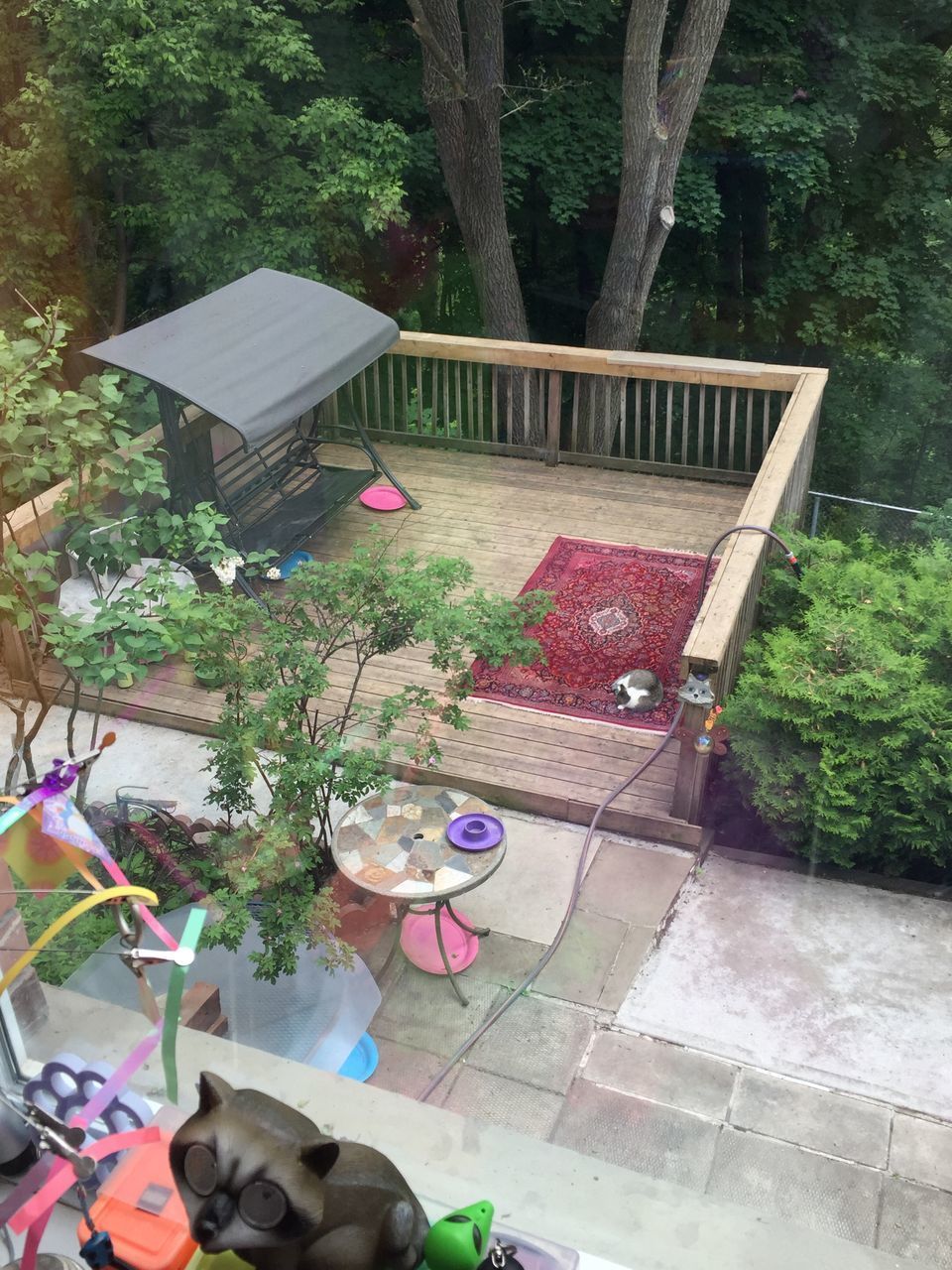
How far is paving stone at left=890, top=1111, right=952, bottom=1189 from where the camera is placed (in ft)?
9.36

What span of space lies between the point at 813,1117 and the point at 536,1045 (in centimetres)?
83

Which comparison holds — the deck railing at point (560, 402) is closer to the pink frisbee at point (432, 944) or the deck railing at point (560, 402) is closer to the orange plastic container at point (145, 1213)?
the pink frisbee at point (432, 944)

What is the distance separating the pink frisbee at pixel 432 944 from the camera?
11.9 feet

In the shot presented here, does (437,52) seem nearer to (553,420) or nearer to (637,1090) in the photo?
(553,420)

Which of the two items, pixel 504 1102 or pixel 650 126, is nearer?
pixel 504 1102

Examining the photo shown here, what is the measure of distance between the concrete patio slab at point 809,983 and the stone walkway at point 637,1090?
0.04 meters

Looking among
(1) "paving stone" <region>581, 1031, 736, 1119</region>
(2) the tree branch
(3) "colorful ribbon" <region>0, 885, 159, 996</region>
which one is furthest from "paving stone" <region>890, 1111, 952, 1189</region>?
(2) the tree branch

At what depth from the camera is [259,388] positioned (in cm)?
537

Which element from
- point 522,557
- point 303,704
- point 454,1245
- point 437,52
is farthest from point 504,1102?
point 437,52

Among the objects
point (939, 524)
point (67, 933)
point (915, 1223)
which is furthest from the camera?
point (939, 524)

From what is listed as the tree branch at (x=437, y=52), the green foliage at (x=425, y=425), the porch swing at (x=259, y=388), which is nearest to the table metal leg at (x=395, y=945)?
the porch swing at (x=259, y=388)

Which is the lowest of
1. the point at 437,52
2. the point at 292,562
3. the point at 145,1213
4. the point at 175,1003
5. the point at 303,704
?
the point at 292,562

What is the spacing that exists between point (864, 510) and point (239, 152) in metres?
6.38

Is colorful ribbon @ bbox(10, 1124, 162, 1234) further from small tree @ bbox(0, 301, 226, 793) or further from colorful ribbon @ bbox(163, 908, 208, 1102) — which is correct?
small tree @ bbox(0, 301, 226, 793)
